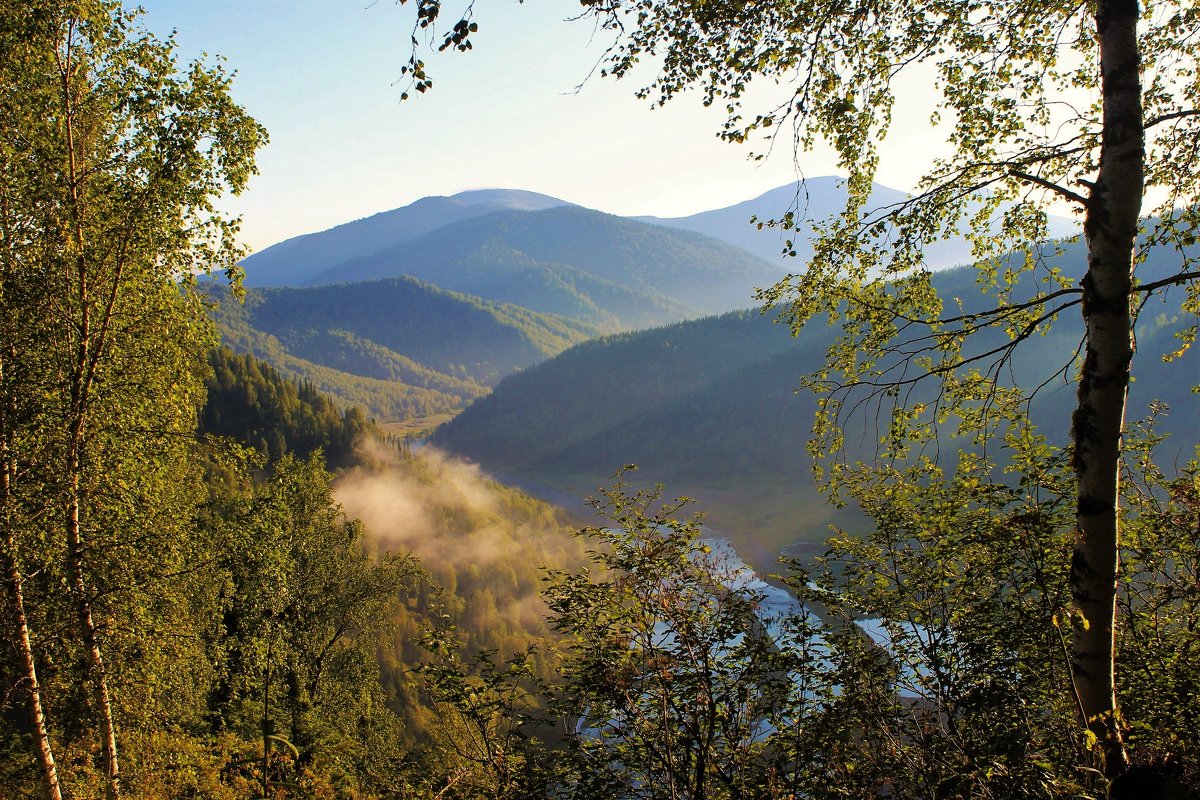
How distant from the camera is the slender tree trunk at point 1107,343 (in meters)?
4.72

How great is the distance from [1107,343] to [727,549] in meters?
4.98

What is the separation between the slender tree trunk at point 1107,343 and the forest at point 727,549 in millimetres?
20

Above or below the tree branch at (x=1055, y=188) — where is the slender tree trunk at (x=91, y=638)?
below

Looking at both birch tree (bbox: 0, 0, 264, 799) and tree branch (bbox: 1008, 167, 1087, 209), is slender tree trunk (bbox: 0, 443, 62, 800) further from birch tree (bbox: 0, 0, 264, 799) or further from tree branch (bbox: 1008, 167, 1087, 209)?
tree branch (bbox: 1008, 167, 1087, 209)

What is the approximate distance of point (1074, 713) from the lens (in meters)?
5.59

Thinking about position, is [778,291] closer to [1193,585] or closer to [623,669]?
[623,669]

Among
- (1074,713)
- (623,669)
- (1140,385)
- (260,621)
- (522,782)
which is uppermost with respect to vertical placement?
(623,669)

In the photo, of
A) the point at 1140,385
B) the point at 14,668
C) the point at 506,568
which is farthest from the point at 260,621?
the point at 1140,385

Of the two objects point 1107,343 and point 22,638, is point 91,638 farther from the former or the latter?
point 1107,343

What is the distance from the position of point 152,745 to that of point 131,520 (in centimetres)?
425

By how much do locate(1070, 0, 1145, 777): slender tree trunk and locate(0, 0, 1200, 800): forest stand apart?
20 millimetres

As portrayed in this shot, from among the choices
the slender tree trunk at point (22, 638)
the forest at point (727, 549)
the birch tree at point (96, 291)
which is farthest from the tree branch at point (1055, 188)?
the slender tree trunk at point (22, 638)

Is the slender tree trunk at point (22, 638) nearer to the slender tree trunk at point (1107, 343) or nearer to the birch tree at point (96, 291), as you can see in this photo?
the birch tree at point (96, 291)

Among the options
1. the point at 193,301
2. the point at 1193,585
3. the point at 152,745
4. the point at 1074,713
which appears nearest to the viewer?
the point at 1074,713
